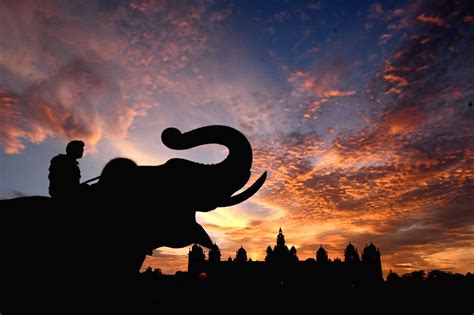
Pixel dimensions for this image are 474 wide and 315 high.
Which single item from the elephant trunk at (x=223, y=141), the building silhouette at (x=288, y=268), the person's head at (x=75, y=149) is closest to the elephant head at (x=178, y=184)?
the elephant trunk at (x=223, y=141)

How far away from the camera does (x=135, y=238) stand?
300 cm

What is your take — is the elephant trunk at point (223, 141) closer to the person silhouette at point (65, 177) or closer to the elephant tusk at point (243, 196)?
the elephant tusk at point (243, 196)

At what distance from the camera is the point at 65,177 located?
3.39 metres

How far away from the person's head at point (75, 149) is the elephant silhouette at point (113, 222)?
717 mm

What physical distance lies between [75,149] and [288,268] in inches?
5220

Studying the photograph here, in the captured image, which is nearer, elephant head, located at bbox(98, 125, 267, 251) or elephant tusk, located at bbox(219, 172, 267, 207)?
elephant head, located at bbox(98, 125, 267, 251)

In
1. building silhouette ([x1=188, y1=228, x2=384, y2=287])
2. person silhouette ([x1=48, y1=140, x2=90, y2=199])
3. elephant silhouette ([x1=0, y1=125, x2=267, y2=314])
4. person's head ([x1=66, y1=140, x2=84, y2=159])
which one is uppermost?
building silhouette ([x1=188, y1=228, x2=384, y2=287])

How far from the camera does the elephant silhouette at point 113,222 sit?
292cm

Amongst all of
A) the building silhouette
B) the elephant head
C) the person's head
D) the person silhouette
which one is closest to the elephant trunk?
the elephant head

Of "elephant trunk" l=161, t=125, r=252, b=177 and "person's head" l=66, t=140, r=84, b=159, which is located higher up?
"person's head" l=66, t=140, r=84, b=159

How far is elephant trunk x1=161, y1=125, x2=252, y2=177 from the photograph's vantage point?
3.00 metres

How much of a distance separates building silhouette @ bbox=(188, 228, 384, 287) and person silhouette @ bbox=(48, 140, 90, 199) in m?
113

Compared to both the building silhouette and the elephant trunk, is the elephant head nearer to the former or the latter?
the elephant trunk

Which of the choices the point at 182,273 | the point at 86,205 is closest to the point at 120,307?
the point at 86,205
